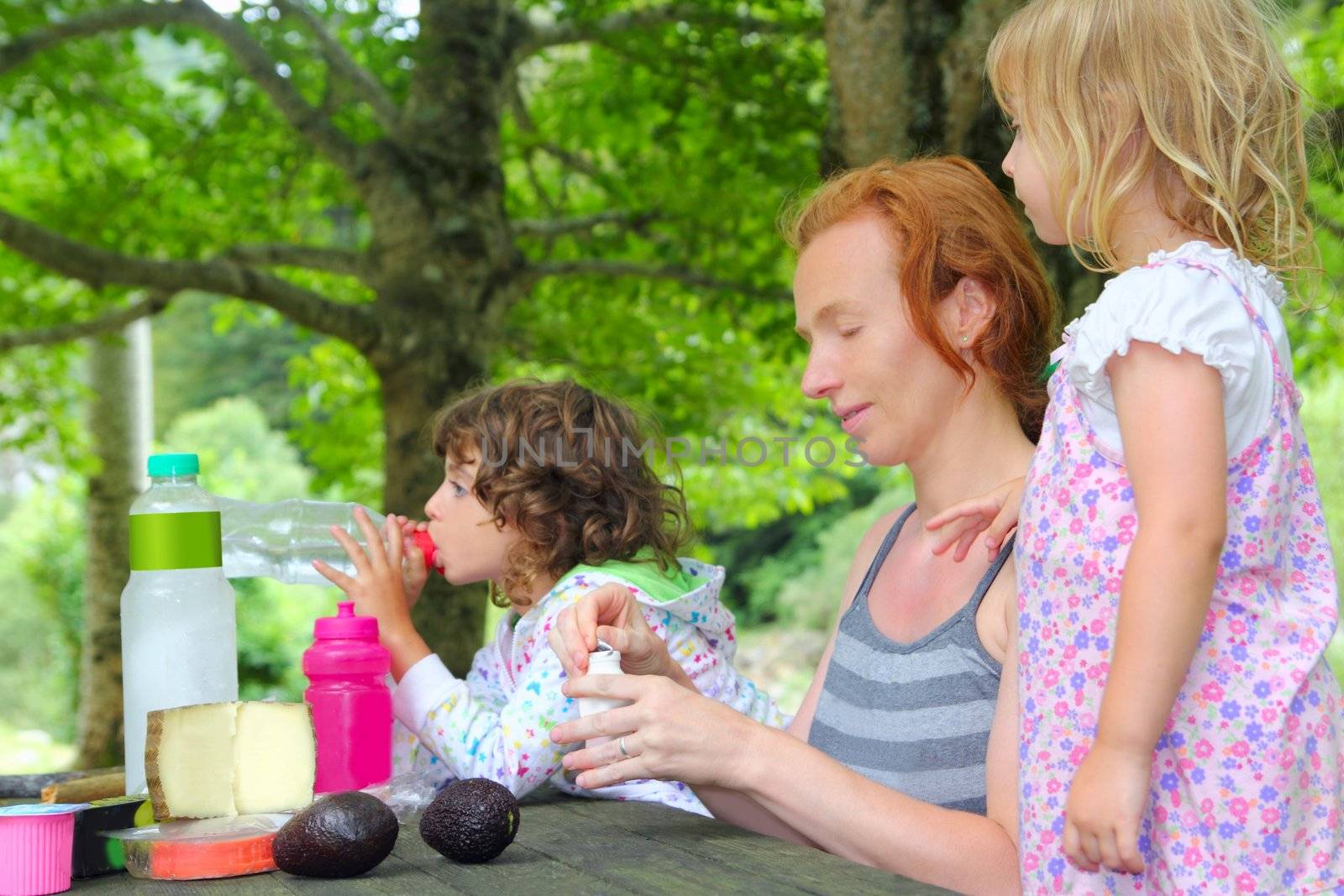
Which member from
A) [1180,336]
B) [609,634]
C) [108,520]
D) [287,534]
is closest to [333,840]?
[609,634]

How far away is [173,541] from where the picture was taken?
5.31ft

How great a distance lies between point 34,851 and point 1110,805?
95 centimetres

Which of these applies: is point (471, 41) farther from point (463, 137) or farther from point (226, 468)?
point (226, 468)

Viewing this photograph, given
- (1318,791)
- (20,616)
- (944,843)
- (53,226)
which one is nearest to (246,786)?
(944,843)

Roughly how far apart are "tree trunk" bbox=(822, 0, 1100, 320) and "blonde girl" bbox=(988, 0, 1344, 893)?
5.49 feet

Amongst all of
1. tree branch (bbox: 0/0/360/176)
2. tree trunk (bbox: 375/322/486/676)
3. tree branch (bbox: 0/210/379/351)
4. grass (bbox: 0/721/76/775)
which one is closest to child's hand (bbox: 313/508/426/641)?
tree trunk (bbox: 375/322/486/676)

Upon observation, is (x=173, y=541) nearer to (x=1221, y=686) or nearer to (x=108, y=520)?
(x=1221, y=686)

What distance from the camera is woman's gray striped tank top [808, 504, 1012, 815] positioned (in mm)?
1624

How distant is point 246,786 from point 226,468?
54.9 ft

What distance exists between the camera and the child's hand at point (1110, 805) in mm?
1183

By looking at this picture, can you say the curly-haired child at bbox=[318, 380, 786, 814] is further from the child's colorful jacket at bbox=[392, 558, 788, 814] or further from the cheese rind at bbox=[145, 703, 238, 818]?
the cheese rind at bbox=[145, 703, 238, 818]

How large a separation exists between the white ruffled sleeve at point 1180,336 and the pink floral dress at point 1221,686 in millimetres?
21

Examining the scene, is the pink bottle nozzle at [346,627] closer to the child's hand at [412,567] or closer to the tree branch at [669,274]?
the child's hand at [412,567]

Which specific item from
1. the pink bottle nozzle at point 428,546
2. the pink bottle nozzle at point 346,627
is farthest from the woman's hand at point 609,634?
the pink bottle nozzle at point 428,546
